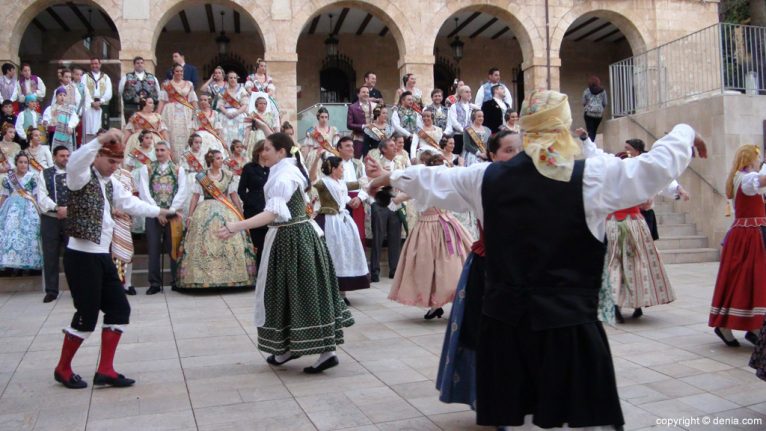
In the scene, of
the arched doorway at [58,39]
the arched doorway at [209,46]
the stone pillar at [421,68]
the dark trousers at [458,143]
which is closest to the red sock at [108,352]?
the dark trousers at [458,143]

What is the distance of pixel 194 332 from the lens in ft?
21.7

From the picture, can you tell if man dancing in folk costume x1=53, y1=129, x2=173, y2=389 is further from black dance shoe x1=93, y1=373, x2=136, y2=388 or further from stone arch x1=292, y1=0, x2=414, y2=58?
stone arch x1=292, y1=0, x2=414, y2=58

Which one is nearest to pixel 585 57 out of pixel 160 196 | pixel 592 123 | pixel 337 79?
pixel 337 79

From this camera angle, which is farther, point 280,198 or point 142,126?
point 142,126

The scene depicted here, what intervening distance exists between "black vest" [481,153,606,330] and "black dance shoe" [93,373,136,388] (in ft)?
10.4

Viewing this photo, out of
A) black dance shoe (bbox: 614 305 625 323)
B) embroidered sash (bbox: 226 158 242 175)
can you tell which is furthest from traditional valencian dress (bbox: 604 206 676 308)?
embroidered sash (bbox: 226 158 242 175)

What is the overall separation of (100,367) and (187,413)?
102cm

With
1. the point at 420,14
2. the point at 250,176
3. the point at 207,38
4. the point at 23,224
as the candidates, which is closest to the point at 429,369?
the point at 250,176

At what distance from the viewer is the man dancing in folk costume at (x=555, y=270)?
2.62 metres

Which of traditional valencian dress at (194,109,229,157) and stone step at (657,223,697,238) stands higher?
traditional valencian dress at (194,109,229,157)

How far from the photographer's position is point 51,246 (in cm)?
908

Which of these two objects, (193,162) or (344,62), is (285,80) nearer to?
(344,62)

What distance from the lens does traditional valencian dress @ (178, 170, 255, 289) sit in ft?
29.5

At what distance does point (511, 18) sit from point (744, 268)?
13179 mm
